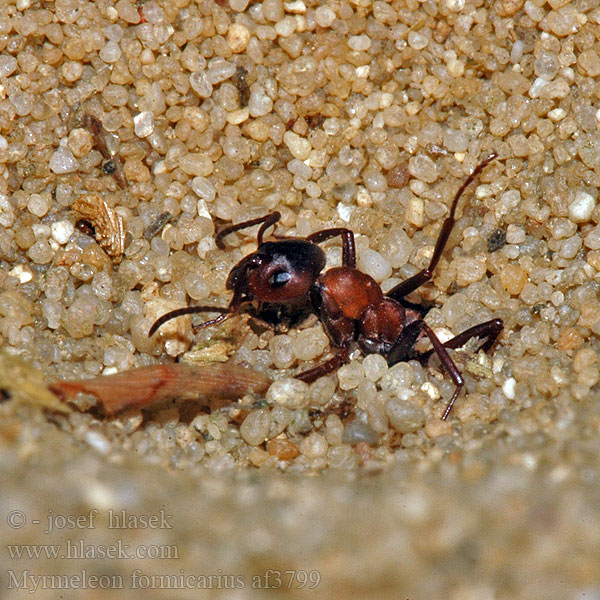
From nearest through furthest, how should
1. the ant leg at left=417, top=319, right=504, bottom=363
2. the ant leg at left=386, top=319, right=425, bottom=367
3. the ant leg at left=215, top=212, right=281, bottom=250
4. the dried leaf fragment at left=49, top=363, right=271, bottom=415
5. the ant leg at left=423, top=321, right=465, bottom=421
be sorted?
the dried leaf fragment at left=49, top=363, right=271, bottom=415 < the ant leg at left=423, top=321, right=465, bottom=421 < the ant leg at left=417, top=319, right=504, bottom=363 < the ant leg at left=386, top=319, right=425, bottom=367 < the ant leg at left=215, top=212, right=281, bottom=250

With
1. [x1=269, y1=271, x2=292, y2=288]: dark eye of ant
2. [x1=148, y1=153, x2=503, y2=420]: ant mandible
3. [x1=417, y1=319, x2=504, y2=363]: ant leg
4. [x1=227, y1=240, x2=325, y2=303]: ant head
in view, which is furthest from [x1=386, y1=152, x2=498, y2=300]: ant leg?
[x1=269, y1=271, x2=292, y2=288]: dark eye of ant

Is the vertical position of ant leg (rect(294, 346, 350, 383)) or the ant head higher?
the ant head

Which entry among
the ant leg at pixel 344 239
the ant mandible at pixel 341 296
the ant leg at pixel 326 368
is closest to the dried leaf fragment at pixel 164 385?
the ant leg at pixel 326 368

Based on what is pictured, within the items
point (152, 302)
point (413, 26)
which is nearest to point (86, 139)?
point (152, 302)

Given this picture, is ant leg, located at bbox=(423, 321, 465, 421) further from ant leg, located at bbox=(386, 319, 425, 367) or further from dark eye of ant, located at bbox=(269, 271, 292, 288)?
dark eye of ant, located at bbox=(269, 271, 292, 288)

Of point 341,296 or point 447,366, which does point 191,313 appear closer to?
point 341,296

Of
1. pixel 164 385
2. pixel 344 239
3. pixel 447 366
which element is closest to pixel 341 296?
pixel 344 239

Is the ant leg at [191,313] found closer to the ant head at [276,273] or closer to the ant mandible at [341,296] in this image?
the ant mandible at [341,296]
